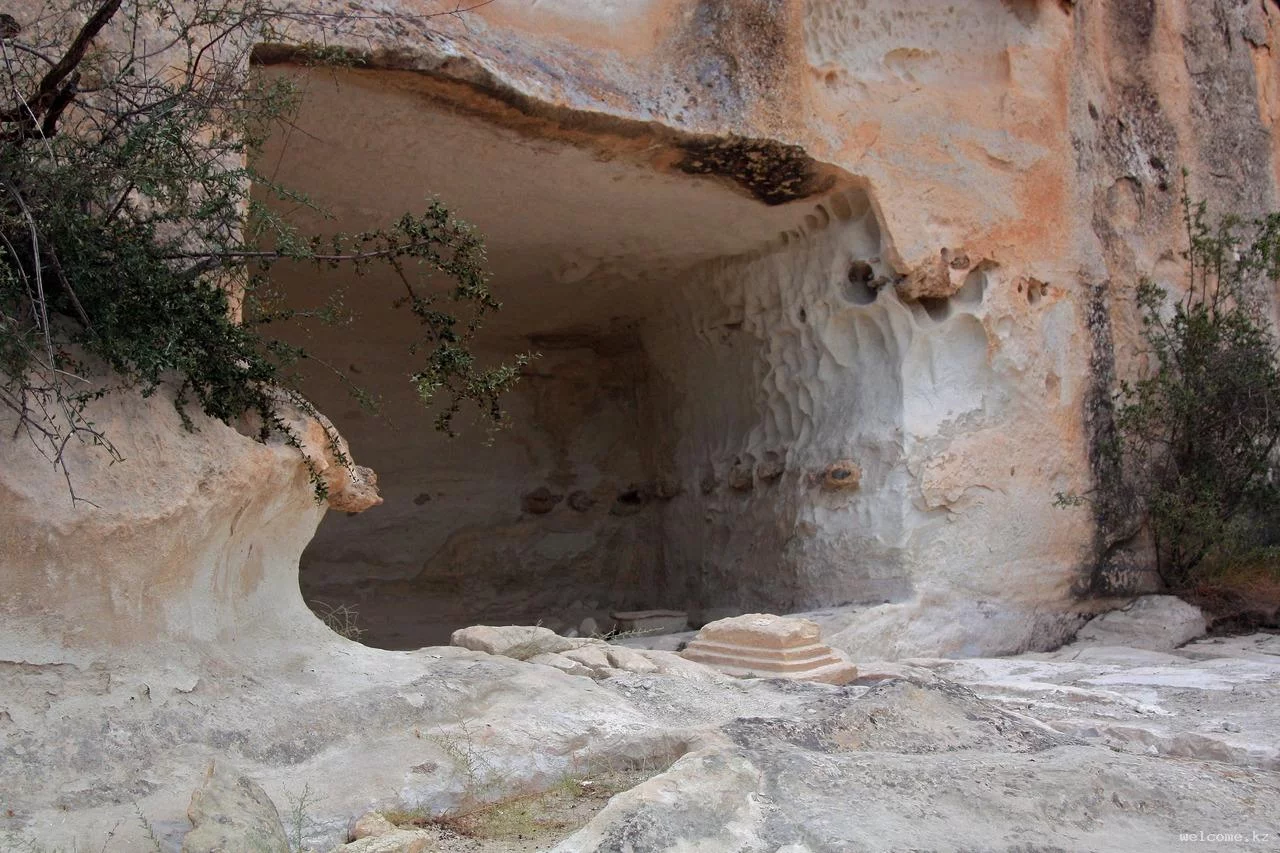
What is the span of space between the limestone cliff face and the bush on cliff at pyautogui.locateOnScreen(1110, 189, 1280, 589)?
17 cm

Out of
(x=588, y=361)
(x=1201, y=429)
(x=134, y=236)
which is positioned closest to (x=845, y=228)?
(x=1201, y=429)

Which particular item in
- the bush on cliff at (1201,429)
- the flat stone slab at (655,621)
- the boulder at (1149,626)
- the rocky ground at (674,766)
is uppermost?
the bush on cliff at (1201,429)

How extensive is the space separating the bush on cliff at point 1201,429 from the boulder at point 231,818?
451 cm

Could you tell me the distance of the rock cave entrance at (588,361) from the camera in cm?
464

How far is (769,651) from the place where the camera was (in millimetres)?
3576

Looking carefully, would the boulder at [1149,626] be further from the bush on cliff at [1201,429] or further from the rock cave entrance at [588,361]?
the rock cave entrance at [588,361]

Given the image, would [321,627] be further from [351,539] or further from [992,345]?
[351,539]

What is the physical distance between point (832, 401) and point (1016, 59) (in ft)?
5.80

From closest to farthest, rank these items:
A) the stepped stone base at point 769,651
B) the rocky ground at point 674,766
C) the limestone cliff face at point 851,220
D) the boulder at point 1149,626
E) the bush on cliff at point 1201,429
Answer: the rocky ground at point 674,766
the stepped stone base at point 769,651
the limestone cliff face at point 851,220
the boulder at point 1149,626
the bush on cliff at point 1201,429

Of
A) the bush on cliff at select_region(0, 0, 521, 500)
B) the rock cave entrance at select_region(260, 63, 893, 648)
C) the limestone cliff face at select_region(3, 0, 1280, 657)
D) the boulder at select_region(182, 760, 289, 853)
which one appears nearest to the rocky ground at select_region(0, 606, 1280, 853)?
the boulder at select_region(182, 760, 289, 853)

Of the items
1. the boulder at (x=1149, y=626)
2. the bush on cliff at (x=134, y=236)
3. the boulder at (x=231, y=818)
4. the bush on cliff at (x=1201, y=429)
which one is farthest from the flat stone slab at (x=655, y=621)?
the boulder at (x=231, y=818)

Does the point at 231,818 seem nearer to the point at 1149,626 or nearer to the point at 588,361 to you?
the point at 1149,626

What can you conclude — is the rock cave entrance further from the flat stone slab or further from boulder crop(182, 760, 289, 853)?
boulder crop(182, 760, 289, 853)

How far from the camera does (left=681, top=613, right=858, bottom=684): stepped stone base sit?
349 cm
